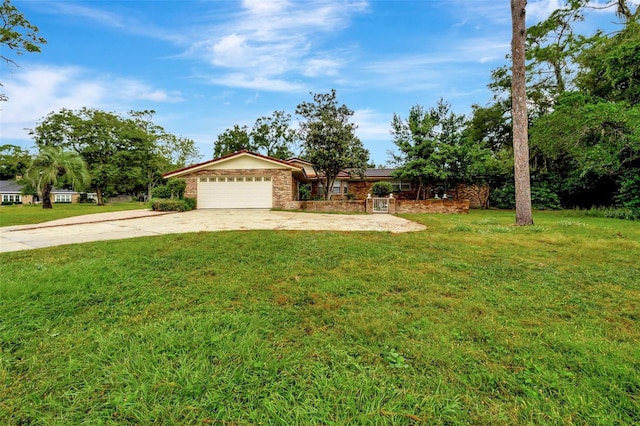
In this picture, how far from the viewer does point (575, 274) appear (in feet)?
11.8

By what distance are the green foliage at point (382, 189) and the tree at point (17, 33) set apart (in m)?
17.2

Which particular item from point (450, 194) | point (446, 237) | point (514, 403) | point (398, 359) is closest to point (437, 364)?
point (398, 359)

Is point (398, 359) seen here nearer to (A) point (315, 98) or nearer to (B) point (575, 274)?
(B) point (575, 274)

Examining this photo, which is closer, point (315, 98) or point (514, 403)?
point (514, 403)

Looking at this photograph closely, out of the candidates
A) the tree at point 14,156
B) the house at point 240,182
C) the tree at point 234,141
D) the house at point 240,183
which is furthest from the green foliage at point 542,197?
the tree at point 14,156

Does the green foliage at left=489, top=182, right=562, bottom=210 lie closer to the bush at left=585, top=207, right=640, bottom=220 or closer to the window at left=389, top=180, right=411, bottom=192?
the bush at left=585, top=207, right=640, bottom=220

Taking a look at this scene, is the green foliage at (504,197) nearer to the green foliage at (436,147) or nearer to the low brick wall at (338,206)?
the green foliage at (436,147)

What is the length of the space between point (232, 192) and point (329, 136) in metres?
6.57

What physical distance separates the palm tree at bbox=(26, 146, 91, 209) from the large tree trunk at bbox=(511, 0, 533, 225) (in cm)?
2535

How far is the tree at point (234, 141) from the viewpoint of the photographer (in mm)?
33000

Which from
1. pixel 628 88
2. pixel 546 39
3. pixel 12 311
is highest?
pixel 546 39

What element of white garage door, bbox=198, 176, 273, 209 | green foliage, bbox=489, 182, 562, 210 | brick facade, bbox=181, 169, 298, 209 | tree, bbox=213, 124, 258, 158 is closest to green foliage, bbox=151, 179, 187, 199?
brick facade, bbox=181, 169, 298, 209

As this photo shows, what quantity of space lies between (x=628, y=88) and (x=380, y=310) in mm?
17631

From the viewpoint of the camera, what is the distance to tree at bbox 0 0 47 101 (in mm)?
11562
